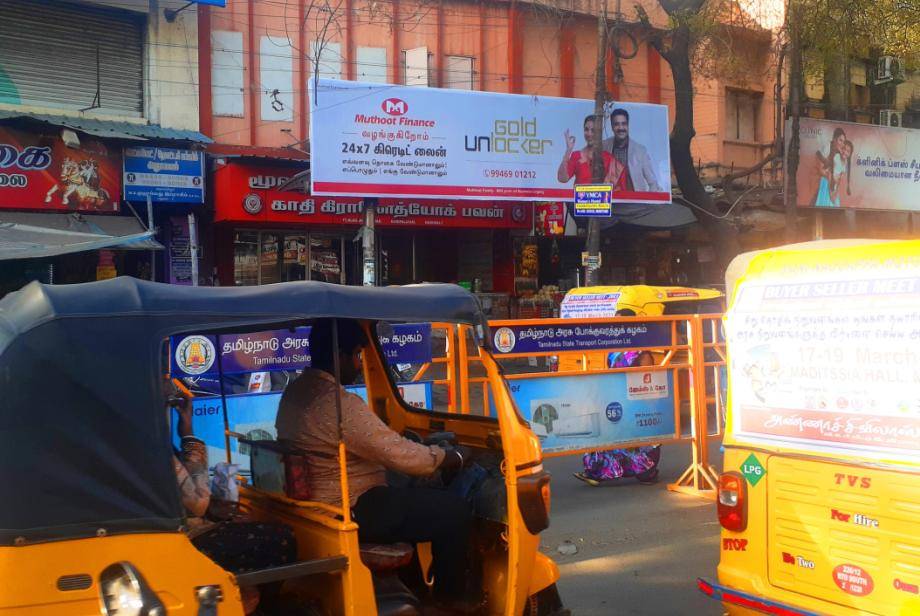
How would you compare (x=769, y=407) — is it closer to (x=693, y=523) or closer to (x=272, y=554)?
(x=272, y=554)

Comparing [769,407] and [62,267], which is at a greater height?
[62,267]

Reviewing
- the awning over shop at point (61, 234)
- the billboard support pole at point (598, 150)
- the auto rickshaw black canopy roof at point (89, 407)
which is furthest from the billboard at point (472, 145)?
the auto rickshaw black canopy roof at point (89, 407)

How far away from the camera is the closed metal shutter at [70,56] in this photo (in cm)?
1498

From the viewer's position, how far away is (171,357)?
19.9 feet

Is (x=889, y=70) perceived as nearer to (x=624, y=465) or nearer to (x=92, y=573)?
(x=624, y=465)

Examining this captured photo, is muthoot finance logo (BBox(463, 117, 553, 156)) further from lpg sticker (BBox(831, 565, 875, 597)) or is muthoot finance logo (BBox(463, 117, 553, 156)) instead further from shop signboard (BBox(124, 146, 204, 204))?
lpg sticker (BBox(831, 565, 875, 597))

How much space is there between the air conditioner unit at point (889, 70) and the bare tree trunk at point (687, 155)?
27.6 feet

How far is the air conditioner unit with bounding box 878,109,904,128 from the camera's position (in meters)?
25.8

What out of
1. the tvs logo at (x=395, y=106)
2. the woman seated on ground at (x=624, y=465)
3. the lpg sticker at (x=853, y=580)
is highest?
the tvs logo at (x=395, y=106)

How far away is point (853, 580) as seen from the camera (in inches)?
150

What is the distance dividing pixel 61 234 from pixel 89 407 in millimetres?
10920

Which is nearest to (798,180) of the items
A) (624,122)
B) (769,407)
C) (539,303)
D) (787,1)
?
(787,1)

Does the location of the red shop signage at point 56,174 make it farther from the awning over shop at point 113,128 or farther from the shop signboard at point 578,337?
the shop signboard at point 578,337

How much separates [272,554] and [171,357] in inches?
116
